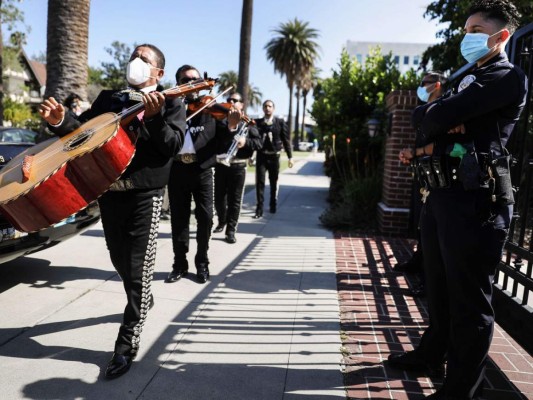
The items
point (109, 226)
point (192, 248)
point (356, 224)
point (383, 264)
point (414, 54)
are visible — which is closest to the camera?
point (109, 226)

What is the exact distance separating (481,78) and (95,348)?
9.43ft

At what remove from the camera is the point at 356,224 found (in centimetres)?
711

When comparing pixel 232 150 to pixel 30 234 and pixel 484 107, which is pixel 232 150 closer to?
pixel 30 234

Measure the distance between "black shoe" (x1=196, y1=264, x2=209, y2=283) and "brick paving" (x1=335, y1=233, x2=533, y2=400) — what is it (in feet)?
4.48

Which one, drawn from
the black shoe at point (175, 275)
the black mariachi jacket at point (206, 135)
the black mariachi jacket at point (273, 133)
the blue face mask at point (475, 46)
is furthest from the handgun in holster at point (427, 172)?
the black mariachi jacket at point (273, 133)

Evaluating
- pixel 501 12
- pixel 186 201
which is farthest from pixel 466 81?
pixel 186 201

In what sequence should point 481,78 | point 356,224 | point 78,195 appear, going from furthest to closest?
point 356,224 < point 78,195 < point 481,78

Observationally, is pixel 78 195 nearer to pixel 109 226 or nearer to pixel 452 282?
pixel 109 226

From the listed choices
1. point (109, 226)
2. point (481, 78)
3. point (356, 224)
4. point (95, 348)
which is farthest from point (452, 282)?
point (356, 224)

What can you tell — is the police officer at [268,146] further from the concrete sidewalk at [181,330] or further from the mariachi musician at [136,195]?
the mariachi musician at [136,195]

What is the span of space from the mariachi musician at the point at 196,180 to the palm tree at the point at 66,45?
3.63m

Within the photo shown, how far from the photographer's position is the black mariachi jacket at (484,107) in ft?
6.64

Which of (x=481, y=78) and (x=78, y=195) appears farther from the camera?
(x=78, y=195)

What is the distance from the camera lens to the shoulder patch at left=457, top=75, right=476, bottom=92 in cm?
213
